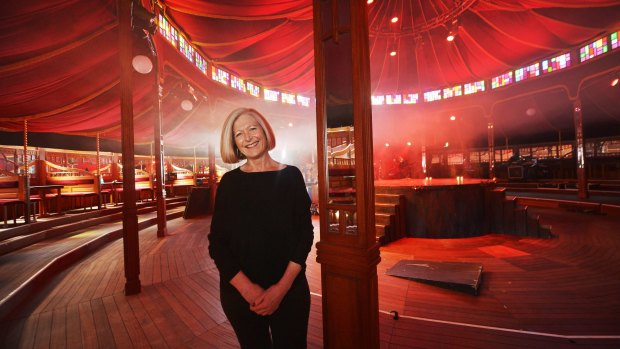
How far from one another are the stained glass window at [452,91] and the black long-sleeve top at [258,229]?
15.5 meters

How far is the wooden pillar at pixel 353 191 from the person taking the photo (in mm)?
1493

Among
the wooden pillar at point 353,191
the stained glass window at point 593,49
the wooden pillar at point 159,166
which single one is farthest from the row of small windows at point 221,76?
the stained glass window at point 593,49

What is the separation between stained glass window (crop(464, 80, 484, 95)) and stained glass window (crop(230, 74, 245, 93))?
464 inches

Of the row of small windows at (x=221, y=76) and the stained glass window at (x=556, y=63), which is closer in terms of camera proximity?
the row of small windows at (x=221, y=76)

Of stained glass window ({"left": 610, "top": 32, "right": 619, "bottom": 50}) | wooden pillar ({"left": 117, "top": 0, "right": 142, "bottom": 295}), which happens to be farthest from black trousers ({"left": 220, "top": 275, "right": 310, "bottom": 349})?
stained glass window ({"left": 610, "top": 32, "right": 619, "bottom": 50})

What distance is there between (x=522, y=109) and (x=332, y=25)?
49.0 ft

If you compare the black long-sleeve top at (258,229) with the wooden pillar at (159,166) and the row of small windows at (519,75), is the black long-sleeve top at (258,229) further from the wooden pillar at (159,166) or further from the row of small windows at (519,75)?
the row of small windows at (519,75)

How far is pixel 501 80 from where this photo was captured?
12250 mm

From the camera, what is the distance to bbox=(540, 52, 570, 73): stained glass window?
9.49 metres

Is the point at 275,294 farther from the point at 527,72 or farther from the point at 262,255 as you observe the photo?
the point at 527,72

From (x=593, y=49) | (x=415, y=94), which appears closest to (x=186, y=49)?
(x=415, y=94)

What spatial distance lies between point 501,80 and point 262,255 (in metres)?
15.5

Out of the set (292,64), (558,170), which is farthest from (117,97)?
(558,170)

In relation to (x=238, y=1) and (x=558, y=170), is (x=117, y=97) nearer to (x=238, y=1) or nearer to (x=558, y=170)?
(x=238, y=1)
